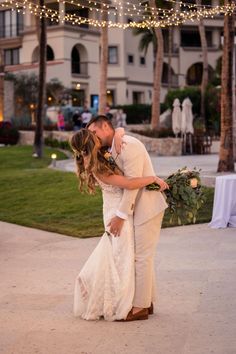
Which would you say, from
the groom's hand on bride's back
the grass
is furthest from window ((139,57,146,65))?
the groom's hand on bride's back

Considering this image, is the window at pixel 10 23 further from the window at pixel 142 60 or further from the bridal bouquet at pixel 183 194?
the bridal bouquet at pixel 183 194

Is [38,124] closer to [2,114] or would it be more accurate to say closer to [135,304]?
[2,114]

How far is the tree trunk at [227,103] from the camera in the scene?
1695 cm

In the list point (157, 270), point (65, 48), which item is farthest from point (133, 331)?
point (65, 48)

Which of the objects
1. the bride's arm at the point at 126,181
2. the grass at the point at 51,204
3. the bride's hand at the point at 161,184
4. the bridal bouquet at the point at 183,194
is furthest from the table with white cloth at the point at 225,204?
the bride's arm at the point at 126,181

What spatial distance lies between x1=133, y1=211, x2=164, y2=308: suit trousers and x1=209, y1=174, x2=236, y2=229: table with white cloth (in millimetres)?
5594

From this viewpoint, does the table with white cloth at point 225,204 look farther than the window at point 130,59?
No

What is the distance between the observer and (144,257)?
626 cm

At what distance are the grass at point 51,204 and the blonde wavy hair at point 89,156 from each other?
5.39 m

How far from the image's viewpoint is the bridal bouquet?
6547 mm

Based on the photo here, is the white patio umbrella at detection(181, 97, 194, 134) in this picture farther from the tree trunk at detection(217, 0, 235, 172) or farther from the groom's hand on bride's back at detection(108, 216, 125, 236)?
the groom's hand on bride's back at detection(108, 216, 125, 236)

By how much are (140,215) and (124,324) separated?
930 millimetres

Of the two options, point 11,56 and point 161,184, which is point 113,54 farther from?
point 161,184

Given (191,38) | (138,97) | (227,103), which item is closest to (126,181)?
(227,103)
